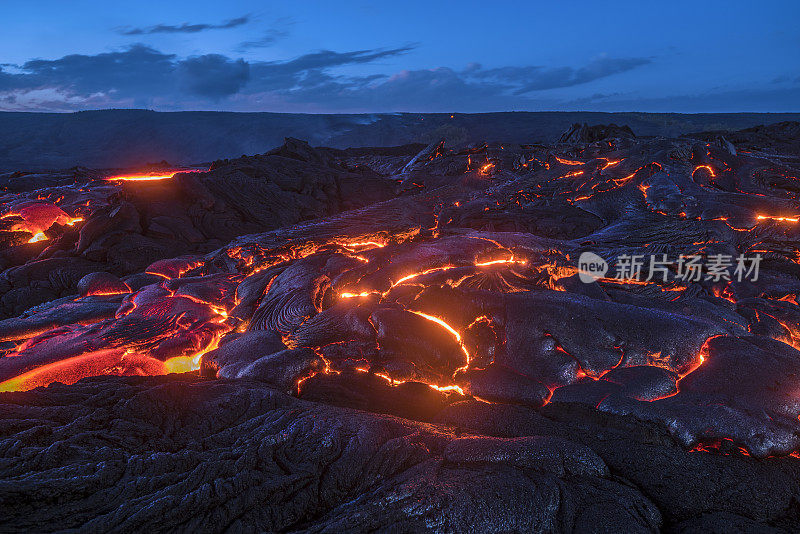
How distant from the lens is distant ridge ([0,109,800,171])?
190 ft

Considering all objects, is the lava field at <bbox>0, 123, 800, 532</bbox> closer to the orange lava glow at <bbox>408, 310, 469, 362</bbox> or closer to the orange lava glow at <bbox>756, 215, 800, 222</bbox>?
the orange lava glow at <bbox>408, 310, 469, 362</bbox>

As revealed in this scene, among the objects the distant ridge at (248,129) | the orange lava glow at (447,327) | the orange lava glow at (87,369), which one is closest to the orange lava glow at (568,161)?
the orange lava glow at (447,327)

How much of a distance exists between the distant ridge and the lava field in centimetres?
4922

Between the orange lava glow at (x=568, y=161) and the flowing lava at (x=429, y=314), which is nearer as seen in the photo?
the flowing lava at (x=429, y=314)

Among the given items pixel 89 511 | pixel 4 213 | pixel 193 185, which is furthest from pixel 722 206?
pixel 4 213

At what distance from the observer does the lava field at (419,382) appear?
9.50 feet

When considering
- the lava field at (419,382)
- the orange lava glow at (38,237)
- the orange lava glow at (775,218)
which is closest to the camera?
the lava field at (419,382)

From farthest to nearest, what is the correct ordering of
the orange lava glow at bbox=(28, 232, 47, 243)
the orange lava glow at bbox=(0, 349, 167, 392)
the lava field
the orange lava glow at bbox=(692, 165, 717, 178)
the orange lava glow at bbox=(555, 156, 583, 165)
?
1. the orange lava glow at bbox=(555, 156, 583, 165)
2. the orange lava glow at bbox=(28, 232, 47, 243)
3. the orange lava glow at bbox=(692, 165, 717, 178)
4. the orange lava glow at bbox=(0, 349, 167, 392)
5. the lava field

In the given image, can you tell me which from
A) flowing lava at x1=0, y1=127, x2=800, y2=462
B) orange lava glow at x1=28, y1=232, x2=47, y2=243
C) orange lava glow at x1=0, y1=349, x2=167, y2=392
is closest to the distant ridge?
orange lava glow at x1=28, y1=232, x2=47, y2=243

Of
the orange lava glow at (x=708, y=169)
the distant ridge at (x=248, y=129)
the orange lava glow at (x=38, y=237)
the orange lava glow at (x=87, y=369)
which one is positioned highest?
the distant ridge at (x=248, y=129)

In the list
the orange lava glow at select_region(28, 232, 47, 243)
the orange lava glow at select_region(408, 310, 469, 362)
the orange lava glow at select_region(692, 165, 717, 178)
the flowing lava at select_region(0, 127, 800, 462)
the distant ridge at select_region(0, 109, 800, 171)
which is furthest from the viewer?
the distant ridge at select_region(0, 109, 800, 171)

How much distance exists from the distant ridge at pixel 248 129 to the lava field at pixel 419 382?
49.2 m

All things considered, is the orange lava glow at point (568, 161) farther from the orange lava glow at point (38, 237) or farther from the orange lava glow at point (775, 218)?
the orange lava glow at point (38, 237)

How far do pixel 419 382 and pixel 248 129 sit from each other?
243 ft
